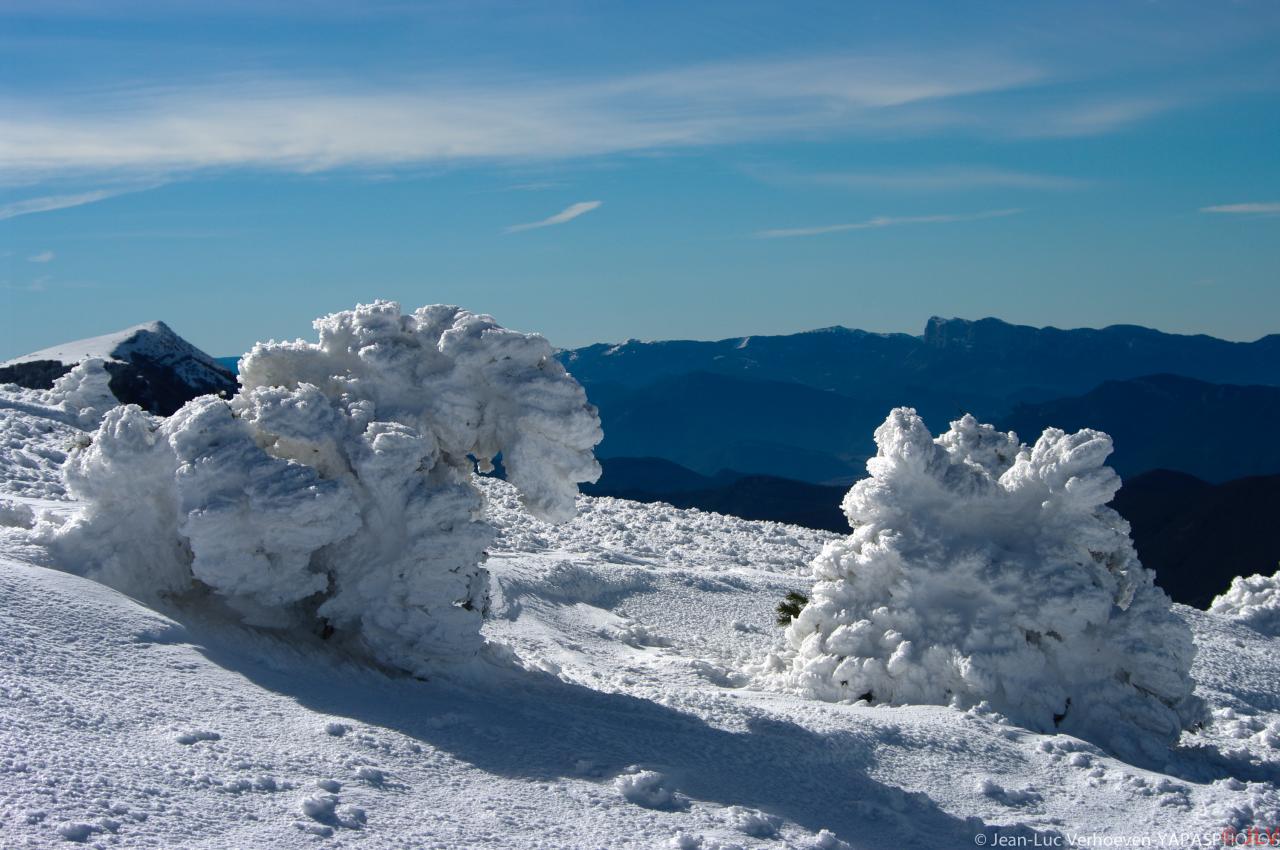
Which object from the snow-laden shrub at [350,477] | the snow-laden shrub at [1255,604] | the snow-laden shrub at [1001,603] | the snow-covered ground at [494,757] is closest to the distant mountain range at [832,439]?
the snow-laden shrub at [1001,603]

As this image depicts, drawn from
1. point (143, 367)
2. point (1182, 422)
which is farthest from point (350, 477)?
point (1182, 422)

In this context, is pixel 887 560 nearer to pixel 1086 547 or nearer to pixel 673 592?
pixel 1086 547

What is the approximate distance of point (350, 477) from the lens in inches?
548

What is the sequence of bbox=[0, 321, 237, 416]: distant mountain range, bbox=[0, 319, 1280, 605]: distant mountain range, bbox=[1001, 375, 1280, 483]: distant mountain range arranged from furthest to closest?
bbox=[1001, 375, 1280, 483]: distant mountain range
bbox=[0, 319, 1280, 605]: distant mountain range
bbox=[0, 321, 237, 416]: distant mountain range

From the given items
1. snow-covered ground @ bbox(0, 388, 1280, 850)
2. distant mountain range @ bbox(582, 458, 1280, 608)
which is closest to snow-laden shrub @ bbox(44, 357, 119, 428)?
snow-covered ground @ bbox(0, 388, 1280, 850)

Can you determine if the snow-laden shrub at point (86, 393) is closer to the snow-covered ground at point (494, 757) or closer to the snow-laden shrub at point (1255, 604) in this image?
the snow-covered ground at point (494, 757)

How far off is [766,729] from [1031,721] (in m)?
3.47

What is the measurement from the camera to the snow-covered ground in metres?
9.20

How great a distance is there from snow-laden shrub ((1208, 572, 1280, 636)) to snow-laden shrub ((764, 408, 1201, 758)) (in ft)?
38.2

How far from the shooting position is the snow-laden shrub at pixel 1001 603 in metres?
14.4

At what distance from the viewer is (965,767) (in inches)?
489

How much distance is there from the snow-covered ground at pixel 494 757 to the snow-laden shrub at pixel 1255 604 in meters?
9.42

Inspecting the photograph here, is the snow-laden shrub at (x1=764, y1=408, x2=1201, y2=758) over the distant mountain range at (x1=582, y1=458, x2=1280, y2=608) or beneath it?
over

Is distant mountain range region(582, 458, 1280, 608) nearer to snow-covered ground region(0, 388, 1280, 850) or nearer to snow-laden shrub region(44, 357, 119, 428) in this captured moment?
snow-laden shrub region(44, 357, 119, 428)
